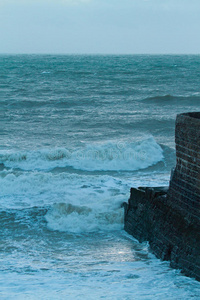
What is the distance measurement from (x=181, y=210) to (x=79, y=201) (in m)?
4.04

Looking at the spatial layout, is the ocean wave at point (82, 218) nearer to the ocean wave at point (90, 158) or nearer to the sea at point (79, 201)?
the sea at point (79, 201)

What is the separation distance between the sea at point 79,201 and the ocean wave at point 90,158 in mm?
35

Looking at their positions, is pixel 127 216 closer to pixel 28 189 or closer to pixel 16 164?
pixel 28 189

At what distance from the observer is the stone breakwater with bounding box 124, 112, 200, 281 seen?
5.47m

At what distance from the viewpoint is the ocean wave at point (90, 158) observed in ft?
45.0

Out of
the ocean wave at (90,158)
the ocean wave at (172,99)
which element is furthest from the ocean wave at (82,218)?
the ocean wave at (172,99)

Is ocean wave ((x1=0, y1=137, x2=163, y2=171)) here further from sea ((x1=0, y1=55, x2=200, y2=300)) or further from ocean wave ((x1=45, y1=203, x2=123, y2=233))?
ocean wave ((x1=45, y1=203, x2=123, y2=233))

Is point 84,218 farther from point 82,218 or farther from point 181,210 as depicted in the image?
point 181,210

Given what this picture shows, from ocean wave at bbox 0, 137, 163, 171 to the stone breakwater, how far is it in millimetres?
6708

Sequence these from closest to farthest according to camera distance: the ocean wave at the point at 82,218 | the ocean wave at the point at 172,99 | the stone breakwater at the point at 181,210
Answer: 1. the stone breakwater at the point at 181,210
2. the ocean wave at the point at 82,218
3. the ocean wave at the point at 172,99

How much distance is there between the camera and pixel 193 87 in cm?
3638

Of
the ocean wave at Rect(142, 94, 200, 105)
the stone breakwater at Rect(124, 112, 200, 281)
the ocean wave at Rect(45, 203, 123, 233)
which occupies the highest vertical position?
the ocean wave at Rect(142, 94, 200, 105)

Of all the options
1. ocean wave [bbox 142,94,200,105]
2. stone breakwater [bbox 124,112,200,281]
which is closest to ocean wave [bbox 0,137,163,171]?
stone breakwater [bbox 124,112,200,281]

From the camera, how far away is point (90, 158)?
46.9 ft
